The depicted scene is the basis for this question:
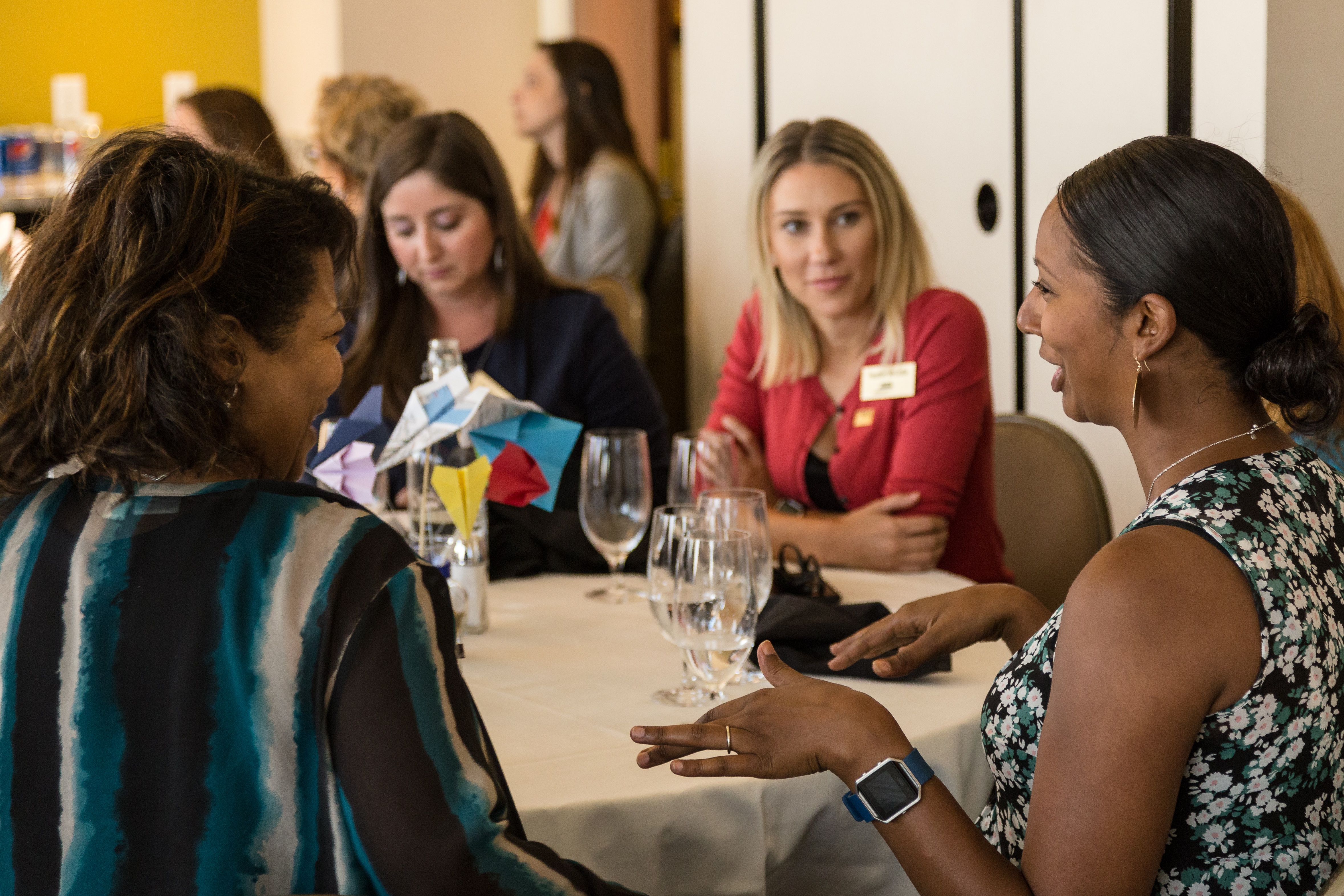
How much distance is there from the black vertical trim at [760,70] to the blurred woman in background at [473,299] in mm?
1394

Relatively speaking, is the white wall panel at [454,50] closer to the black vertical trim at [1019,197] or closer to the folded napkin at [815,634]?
the black vertical trim at [1019,197]

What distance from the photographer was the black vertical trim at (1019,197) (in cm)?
314

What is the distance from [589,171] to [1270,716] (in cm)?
352

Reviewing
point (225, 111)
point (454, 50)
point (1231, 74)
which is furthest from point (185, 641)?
point (454, 50)

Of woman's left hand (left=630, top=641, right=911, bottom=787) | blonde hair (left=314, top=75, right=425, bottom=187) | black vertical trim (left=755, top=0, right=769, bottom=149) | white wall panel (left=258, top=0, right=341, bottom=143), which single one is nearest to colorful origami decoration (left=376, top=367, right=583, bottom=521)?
woman's left hand (left=630, top=641, right=911, bottom=787)

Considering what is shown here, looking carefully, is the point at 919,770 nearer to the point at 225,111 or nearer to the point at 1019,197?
the point at 1019,197

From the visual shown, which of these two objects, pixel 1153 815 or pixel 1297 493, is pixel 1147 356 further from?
pixel 1153 815

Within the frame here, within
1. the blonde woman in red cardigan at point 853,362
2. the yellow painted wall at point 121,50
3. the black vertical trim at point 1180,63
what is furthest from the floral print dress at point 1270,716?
the yellow painted wall at point 121,50

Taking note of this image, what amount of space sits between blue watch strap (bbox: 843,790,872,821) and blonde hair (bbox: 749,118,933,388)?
144 centimetres

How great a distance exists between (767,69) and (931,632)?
9.24 ft

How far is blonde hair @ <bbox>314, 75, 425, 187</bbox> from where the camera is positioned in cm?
402

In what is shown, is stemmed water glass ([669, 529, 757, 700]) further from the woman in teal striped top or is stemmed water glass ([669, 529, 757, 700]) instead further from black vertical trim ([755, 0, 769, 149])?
black vertical trim ([755, 0, 769, 149])

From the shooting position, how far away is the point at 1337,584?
1.07 m

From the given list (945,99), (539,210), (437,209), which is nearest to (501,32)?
(539,210)
